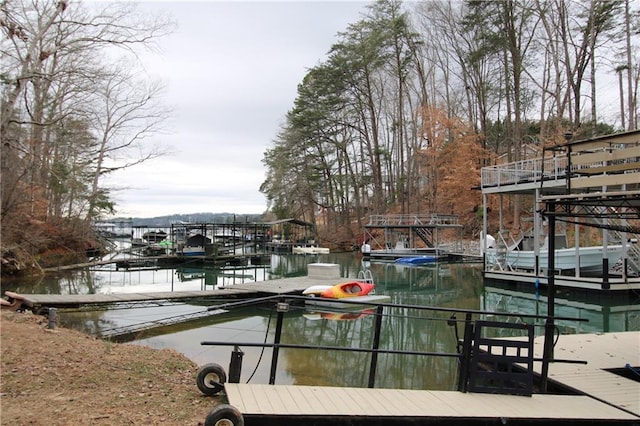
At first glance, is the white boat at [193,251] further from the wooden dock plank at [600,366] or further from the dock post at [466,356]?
the dock post at [466,356]

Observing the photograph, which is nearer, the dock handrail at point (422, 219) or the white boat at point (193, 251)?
the white boat at point (193, 251)

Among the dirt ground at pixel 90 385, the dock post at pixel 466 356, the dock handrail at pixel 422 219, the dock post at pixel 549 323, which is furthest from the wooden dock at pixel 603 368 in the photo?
the dock handrail at pixel 422 219

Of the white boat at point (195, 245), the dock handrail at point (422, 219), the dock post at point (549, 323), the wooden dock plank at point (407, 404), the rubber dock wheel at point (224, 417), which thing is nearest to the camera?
the rubber dock wheel at point (224, 417)

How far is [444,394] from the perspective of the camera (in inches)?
200

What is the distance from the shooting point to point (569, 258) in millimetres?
20078

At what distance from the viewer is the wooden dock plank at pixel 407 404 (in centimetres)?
439

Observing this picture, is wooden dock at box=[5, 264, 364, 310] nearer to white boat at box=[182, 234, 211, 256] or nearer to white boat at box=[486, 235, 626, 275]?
white boat at box=[486, 235, 626, 275]

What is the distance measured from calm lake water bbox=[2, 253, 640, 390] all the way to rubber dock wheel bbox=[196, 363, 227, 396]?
80 centimetres

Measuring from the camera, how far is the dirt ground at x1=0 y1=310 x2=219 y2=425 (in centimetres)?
445

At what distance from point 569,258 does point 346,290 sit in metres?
10.9

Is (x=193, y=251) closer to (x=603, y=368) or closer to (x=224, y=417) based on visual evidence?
(x=603, y=368)

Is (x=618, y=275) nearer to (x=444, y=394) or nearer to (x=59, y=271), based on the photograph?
(x=444, y=394)

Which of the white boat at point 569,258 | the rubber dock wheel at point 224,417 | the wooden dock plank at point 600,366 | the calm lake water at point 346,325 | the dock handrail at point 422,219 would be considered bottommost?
the calm lake water at point 346,325

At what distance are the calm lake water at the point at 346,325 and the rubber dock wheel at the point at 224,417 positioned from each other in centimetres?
182
